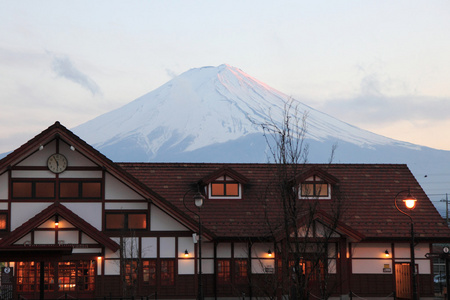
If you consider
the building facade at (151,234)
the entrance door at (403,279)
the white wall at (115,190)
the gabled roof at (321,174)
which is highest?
the gabled roof at (321,174)

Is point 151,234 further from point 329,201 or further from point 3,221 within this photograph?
point 329,201

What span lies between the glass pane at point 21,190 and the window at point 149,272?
23.3 ft

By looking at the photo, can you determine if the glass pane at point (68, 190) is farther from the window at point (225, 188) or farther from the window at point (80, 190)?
the window at point (225, 188)

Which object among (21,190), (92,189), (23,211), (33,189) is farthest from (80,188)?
(23,211)

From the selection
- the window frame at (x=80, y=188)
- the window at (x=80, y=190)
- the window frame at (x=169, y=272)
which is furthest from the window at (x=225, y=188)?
the window at (x=80, y=190)

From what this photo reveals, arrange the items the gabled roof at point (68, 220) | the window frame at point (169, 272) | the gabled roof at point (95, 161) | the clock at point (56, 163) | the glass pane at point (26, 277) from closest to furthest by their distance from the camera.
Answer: the gabled roof at point (68, 220) < the gabled roof at point (95, 161) < the glass pane at point (26, 277) < the clock at point (56, 163) < the window frame at point (169, 272)

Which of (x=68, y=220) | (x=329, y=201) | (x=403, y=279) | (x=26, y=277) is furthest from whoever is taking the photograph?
(x=329, y=201)

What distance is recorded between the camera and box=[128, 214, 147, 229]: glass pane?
135 feet

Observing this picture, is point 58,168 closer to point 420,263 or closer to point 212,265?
point 212,265

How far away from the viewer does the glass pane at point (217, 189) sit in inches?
1774

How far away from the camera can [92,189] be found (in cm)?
4112

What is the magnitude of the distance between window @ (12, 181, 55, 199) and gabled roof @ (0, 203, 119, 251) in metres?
1.00

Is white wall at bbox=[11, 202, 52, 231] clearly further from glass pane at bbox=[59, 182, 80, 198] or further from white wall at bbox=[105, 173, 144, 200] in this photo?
white wall at bbox=[105, 173, 144, 200]

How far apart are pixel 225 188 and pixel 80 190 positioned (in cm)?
873
